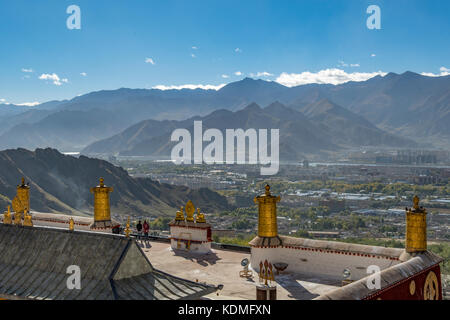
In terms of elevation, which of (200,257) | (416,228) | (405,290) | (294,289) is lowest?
(294,289)

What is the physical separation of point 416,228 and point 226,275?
20.4ft

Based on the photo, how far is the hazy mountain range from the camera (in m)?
122

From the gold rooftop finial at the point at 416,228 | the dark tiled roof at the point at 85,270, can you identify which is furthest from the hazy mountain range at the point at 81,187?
the gold rooftop finial at the point at 416,228

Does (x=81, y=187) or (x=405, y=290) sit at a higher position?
(x=405, y=290)

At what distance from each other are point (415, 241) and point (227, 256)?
7.44 m

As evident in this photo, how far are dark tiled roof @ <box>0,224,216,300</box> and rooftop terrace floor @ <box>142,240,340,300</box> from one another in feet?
10.6

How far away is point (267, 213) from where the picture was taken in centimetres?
1784

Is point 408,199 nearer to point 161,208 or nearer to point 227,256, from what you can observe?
point 161,208

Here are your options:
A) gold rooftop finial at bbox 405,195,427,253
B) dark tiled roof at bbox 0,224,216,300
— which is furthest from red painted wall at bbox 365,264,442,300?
dark tiled roof at bbox 0,224,216,300

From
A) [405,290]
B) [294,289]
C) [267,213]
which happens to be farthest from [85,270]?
[405,290]

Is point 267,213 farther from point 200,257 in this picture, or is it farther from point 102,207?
point 102,207

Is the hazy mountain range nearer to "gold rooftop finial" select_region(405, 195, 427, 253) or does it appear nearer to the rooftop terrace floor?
the rooftop terrace floor

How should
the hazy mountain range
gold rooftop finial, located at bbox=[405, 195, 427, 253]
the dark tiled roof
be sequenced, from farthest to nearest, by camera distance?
1. the hazy mountain range
2. gold rooftop finial, located at bbox=[405, 195, 427, 253]
3. the dark tiled roof
